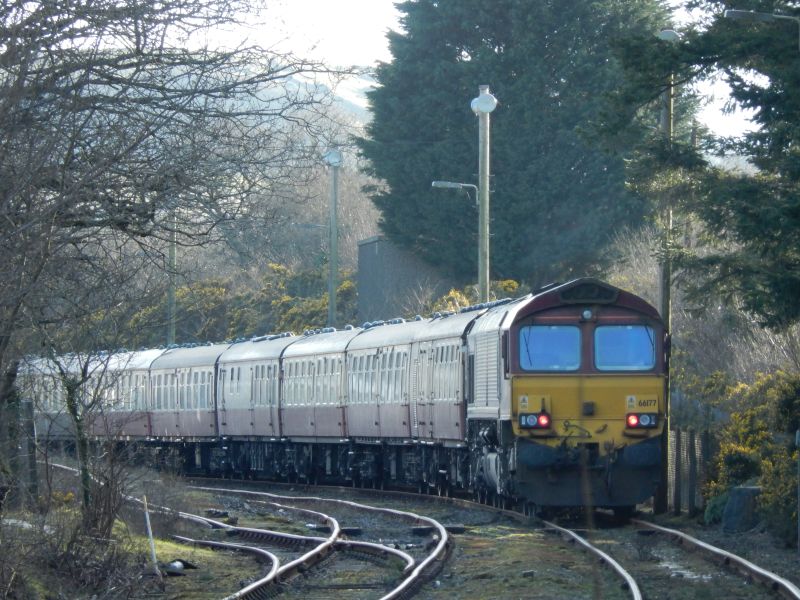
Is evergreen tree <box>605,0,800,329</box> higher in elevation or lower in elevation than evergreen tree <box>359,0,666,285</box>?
lower

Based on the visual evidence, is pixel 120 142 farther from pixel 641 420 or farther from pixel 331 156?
pixel 641 420

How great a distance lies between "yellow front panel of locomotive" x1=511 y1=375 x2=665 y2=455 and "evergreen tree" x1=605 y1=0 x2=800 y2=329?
5.22 feet

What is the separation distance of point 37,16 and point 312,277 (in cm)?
4508

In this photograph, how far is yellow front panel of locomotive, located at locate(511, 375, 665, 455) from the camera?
17.7m

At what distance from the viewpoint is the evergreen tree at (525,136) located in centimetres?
4006

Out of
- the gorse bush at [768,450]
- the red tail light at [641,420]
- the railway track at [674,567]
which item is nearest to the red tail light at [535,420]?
the red tail light at [641,420]

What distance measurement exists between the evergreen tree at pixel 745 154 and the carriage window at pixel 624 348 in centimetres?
90

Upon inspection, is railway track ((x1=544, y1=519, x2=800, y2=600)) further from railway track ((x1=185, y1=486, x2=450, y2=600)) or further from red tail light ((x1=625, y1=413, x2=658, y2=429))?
railway track ((x1=185, y1=486, x2=450, y2=600))

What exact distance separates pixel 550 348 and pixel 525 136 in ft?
74.6

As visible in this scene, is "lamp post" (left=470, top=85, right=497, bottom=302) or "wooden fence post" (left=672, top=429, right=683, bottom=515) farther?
"lamp post" (left=470, top=85, right=497, bottom=302)

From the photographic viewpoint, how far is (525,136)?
40219mm

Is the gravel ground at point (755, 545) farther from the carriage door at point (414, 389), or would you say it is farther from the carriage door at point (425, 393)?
the carriage door at point (414, 389)

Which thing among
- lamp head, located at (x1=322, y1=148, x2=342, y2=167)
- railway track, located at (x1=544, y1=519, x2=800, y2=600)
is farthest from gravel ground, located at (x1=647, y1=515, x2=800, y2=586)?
lamp head, located at (x1=322, y1=148, x2=342, y2=167)

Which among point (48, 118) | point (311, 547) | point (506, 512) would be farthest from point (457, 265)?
point (48, 118)
